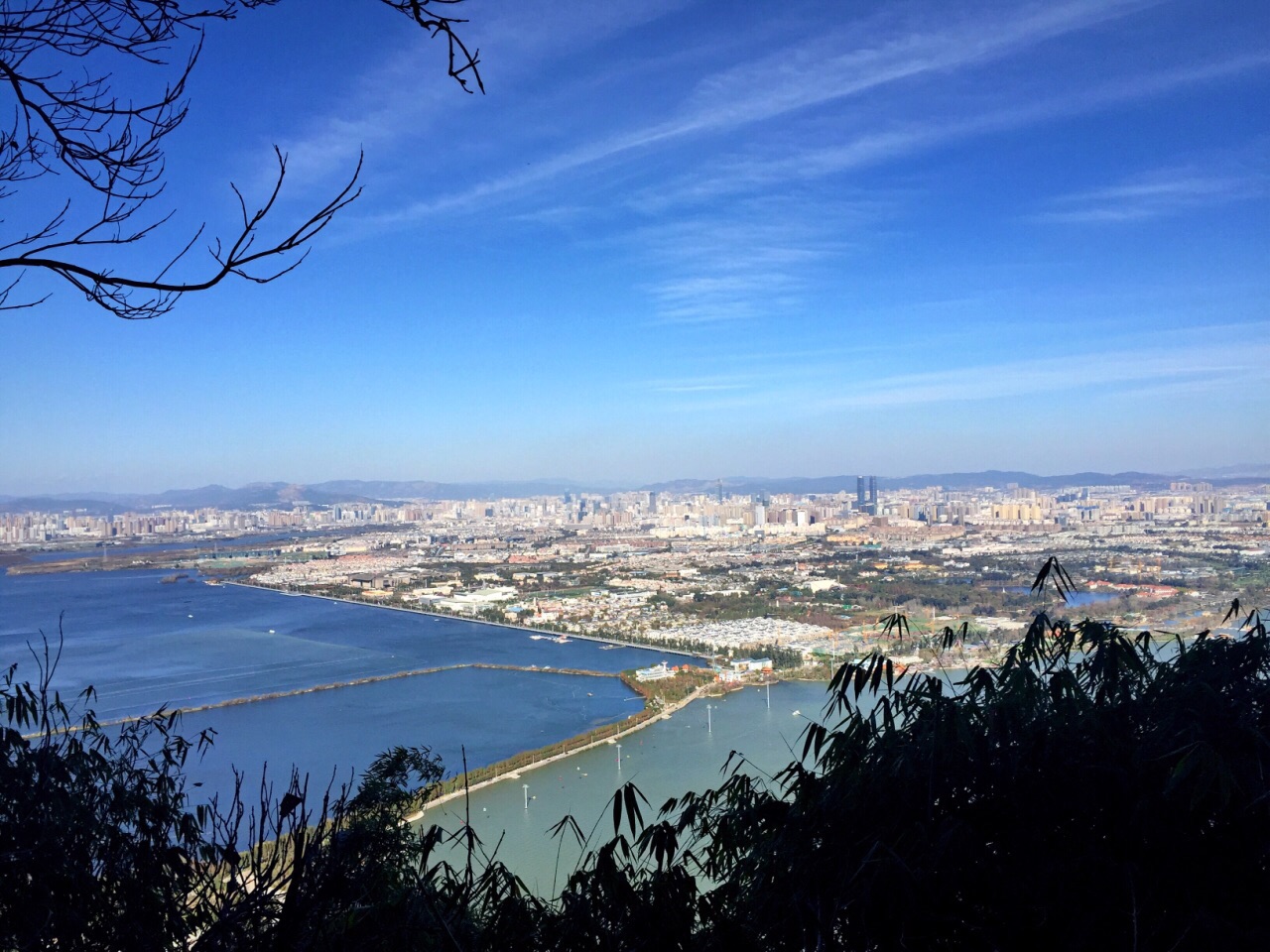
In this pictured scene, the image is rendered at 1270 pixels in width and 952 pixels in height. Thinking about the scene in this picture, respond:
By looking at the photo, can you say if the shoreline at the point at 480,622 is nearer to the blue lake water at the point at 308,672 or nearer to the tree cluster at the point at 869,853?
the blue lake water at the point at 308,672

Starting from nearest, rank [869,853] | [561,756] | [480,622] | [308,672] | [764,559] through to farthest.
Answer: [869,853], [561,756], [308,672], [480,622], [764,559]

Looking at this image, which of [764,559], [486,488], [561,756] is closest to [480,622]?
[764,559]

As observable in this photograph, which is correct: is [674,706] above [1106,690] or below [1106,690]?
below

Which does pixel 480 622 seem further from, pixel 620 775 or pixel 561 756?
pixel 620 775

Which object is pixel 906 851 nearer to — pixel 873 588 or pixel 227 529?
pixel 873 588

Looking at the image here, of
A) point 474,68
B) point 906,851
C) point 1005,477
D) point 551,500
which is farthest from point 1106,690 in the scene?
point 551,500

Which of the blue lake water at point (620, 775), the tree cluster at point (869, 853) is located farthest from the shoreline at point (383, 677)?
the tree cluster at point (869, 853)
